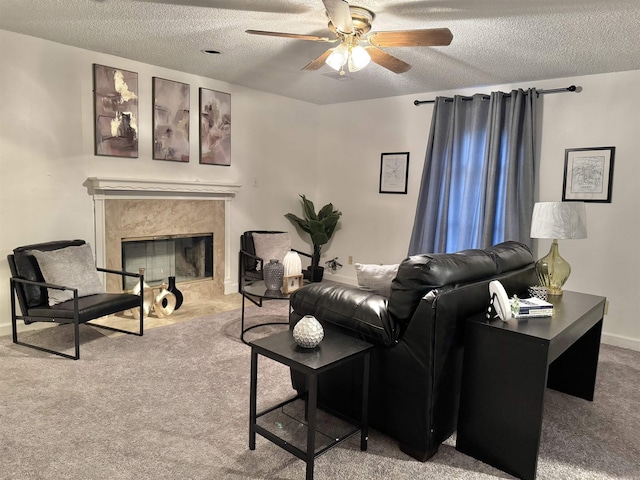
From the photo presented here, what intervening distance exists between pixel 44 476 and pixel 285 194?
4.27 m

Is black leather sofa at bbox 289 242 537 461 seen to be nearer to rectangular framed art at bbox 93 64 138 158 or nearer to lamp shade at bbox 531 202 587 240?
lamp shade at bbox 531 202 587 240

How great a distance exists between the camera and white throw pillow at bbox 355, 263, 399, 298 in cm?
247

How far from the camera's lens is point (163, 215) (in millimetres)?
4555

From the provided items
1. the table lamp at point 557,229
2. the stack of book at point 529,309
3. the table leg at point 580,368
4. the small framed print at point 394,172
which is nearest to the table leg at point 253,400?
the stack of book at point 529,309

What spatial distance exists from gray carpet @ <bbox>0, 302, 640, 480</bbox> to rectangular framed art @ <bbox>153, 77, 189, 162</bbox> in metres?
2.01

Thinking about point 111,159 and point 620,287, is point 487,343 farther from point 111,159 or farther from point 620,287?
point 111,159

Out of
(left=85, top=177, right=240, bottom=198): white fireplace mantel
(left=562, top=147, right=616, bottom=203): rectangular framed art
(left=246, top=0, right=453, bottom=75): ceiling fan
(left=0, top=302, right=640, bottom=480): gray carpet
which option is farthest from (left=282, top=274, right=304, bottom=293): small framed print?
(left=562, top=147, right=616, bottom=203): rectangular framed art

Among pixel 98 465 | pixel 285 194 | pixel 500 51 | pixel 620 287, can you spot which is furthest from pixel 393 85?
pixel 98 465

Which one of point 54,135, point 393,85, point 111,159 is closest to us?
point 54,135

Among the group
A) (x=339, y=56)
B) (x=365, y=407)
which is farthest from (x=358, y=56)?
(x=365, y=407)

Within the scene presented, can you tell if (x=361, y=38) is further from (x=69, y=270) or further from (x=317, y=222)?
(x=317, y=222)

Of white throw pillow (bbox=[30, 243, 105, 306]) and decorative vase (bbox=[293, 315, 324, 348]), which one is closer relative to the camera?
decorative vase (bbox=[293, 315, 324, 348])

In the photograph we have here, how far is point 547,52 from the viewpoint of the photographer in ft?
11.3

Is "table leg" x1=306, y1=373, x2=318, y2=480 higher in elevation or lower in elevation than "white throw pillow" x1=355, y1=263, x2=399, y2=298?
lower
